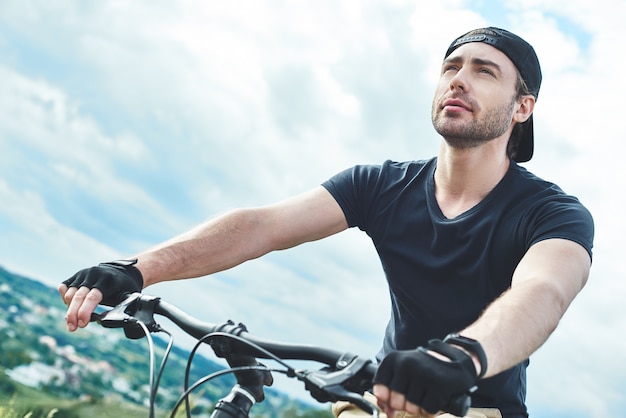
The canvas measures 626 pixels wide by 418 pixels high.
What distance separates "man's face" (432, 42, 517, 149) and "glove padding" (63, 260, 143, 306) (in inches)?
64.3

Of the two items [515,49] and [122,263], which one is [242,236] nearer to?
[122,263]

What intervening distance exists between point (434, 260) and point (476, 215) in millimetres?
270

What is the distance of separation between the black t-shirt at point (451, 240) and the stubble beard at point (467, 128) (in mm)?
207

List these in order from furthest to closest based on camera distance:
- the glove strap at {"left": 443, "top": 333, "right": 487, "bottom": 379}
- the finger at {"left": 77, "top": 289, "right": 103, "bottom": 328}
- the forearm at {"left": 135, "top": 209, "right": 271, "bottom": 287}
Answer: the forearm at {"left": 135, "top": 209, "right": 271, "bottom": 287} → the finger at {"left": 77, "top": 289, "right": 103, "bottom": 328} → the glove strap at {"left": 443, "top": 333, "right": 487, "bottom": 379}

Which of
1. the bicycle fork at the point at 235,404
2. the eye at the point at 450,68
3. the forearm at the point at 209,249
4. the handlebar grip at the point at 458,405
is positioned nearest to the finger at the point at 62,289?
the forearm at the point at 209,249

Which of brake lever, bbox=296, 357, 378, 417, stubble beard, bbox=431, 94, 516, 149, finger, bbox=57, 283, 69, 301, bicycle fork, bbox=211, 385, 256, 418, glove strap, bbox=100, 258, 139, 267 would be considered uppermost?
stubble beard, bbox=431, 94, 516, 149

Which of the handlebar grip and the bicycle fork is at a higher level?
the handlebar grip

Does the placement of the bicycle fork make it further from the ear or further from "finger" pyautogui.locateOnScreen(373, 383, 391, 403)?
the ear

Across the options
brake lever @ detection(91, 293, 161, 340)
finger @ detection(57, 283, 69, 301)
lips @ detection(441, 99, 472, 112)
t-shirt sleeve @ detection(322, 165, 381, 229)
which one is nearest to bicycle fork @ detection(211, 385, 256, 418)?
brake lever @ detection(91, 293, 161, 340)

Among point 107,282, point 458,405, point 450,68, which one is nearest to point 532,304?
point 458,405

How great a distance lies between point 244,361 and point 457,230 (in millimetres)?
1578

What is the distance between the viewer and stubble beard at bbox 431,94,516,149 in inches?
130

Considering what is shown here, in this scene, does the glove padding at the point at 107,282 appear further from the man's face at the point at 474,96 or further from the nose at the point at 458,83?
the nose at the point at 458,83

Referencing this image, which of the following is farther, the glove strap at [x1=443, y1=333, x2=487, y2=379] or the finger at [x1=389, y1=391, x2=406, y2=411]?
the glove strap at [x1=443, y1=333, x2=487, y2=379]
